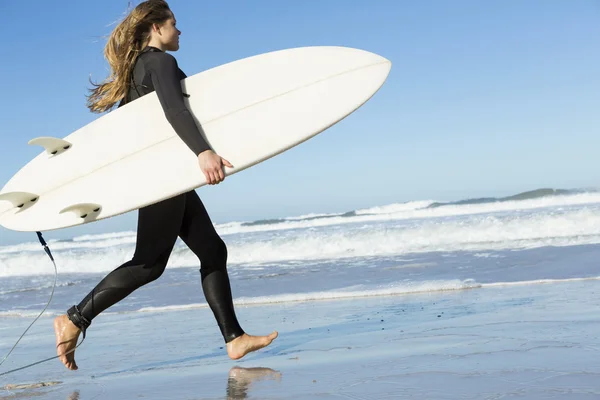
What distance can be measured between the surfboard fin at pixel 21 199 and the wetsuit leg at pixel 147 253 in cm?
57

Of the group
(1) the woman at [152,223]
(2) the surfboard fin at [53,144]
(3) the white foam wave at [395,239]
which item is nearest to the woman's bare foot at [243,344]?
(1) the woman at [152,223]

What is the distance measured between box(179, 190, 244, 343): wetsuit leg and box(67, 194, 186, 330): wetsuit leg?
0.25 feet

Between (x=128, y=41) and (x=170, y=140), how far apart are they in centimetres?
48

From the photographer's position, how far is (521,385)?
2.29 meters

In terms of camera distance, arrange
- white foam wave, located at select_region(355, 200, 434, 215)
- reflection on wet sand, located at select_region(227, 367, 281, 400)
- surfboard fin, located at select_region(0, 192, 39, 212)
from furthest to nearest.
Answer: white foam wave, located at select_region(355, 200, 434, 215) < surfboard fin, located at select_region(0, 192, 39, 212) < reflection on wet sand, located at select_region(227, 367, 281, 400)

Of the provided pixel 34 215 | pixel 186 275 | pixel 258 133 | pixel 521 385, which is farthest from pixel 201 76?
pixel 186 275

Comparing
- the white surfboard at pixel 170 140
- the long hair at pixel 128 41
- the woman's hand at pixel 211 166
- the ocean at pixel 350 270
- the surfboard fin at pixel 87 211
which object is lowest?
the ocean at pixel 350 270

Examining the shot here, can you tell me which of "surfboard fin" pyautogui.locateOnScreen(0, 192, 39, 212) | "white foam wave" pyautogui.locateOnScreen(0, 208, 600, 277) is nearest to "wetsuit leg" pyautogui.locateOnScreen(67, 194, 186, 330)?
"surfboard fin" pyautogui.locateOnScreen(0, 192, 39, 212)

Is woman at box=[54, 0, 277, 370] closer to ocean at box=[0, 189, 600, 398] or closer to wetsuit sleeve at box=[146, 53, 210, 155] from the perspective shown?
wetsuit sleeve at box=[146, 53, 210, 155]

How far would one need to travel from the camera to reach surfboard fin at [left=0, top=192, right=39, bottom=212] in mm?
3129

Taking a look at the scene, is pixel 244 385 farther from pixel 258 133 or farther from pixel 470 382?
pixel 258 133

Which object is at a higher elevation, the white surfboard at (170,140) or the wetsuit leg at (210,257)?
the white surfboard at (170,140)

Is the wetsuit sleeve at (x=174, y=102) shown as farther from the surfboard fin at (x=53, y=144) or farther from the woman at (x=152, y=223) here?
the surfboard fin at (x=53, y=144)

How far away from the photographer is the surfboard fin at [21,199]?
313 cm
